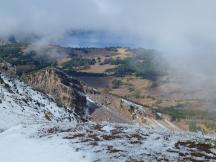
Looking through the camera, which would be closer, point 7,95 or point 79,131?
point 79,131

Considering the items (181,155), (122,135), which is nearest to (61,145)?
(122,135)

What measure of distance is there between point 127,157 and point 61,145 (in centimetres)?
907

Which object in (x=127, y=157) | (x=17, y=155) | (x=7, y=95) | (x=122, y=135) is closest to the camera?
(x=127, y=157)

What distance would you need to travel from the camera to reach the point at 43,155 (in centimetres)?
4819

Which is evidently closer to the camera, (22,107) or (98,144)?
(98,144)

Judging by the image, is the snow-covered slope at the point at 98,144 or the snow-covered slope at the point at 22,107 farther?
the snow-covered slope at the point at 22,107

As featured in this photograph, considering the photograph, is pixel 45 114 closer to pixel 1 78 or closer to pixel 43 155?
pixel 1 78

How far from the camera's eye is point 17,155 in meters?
49.6

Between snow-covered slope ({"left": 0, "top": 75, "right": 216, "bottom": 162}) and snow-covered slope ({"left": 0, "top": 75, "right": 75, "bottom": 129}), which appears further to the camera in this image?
snow-covered slope ({"left": 0, "top": 75, "right": 75, "bottom": 129})

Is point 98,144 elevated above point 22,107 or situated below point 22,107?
above

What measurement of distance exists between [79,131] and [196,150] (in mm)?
16154

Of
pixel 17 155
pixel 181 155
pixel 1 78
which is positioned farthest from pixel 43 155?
pixel 1 78

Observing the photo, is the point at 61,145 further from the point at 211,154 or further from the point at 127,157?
the point at 211,154

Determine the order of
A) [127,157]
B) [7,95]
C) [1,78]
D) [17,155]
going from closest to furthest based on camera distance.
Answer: [127,157] → [17,155] → [7,95] → [1,78]
